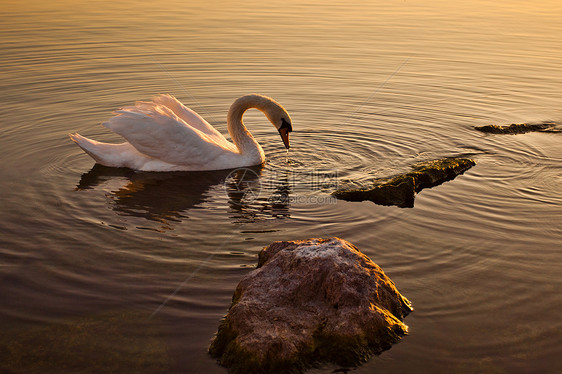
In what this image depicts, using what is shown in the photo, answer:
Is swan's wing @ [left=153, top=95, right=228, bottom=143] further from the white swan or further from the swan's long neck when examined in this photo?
the swan's long neck

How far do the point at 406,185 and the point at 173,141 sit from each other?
3.87m

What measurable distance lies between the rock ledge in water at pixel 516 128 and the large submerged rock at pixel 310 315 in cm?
755

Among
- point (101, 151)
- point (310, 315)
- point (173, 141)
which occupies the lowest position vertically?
point (310, 315)

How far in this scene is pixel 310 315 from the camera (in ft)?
17.9

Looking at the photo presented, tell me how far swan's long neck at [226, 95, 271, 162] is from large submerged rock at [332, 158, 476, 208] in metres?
2.10

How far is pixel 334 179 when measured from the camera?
9.81 meters

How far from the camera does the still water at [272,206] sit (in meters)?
5.77

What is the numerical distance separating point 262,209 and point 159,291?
274 cm

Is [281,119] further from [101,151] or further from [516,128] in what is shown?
[516,128]

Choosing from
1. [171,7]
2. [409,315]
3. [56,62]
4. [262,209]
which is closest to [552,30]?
[171,7]

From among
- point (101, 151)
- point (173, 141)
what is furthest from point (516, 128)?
point (101, 151)

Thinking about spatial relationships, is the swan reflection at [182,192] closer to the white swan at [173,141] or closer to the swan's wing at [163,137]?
the white swan at [173,141]

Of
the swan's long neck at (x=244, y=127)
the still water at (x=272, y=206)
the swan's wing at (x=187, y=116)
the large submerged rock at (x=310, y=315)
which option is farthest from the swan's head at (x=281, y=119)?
the large submerged rock at (x=310, y=315)

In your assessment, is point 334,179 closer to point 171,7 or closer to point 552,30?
point 552,30
